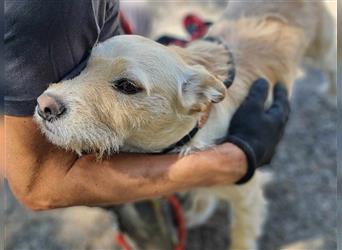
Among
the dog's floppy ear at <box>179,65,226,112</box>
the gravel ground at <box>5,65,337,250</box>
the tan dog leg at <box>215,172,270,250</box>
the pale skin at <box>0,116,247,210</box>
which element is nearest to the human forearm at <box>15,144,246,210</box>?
the pale skin at <box>0,116,247,210</box>

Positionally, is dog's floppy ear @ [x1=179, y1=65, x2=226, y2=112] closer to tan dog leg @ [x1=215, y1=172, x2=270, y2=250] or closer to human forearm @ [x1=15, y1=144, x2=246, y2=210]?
human forearm @ [x1=15, y1=144, x2=246, y2=210]

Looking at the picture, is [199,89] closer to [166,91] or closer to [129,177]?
[166,91]

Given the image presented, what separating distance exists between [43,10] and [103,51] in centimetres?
30

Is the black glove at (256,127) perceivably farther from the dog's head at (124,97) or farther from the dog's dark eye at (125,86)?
the dog's dark eye at (125,86)

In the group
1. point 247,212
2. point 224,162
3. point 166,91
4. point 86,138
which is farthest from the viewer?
point 247,212

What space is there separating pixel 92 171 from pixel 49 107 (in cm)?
40

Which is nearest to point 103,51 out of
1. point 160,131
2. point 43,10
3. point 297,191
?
point 43,10

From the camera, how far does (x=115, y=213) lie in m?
3.07

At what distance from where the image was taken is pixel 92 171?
203 centimetres

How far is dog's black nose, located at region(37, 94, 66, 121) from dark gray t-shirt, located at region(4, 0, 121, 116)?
0.07 metres

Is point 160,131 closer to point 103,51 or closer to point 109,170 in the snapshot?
point 109,170

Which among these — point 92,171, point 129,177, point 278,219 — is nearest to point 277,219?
point 278,219

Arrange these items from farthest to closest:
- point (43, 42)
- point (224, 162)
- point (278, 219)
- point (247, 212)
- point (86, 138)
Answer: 1. point (278, 219)
2. point (247, 212)
3. point (224, 162)
4. point (86, 138)
5. point (43, 42)

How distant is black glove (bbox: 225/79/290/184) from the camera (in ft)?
7.40
